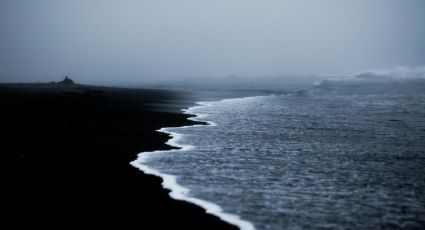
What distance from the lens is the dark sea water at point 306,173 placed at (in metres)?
8.72

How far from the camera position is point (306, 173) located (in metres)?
12.6

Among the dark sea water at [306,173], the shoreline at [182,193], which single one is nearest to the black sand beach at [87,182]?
the shoreline at [182,193]

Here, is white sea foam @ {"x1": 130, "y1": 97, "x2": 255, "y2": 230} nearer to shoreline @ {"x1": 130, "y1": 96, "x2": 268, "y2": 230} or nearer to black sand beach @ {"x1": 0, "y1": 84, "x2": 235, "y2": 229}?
shoreline @ {"x1": 130, "y1": 96, "x2": 268, "y2": 230}

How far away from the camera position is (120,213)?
848 cm

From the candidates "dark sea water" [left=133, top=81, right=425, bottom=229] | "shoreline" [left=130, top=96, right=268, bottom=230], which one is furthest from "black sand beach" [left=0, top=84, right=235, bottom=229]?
"dark sea water" [left=133, top=81, right=425, bottom=229]

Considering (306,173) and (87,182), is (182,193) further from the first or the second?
(306,173)

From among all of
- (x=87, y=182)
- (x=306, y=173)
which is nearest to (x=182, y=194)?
(x=87, y=182)

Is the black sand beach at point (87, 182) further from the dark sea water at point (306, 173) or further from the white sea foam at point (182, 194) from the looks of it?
the dark sea water at point (306, 173)

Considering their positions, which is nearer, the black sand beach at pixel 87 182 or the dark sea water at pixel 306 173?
the black sand beach at pixel 87 182

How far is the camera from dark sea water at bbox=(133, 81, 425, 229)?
343 inches

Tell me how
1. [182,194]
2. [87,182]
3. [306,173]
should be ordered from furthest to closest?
[306,173] < [87,182] < [182,194]

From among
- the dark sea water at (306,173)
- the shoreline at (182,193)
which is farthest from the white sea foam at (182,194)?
the dark sea water at (306,173)

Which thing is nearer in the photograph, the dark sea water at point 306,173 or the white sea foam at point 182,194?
the white sea foam at point 182,194

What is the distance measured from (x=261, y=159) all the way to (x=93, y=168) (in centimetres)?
583
